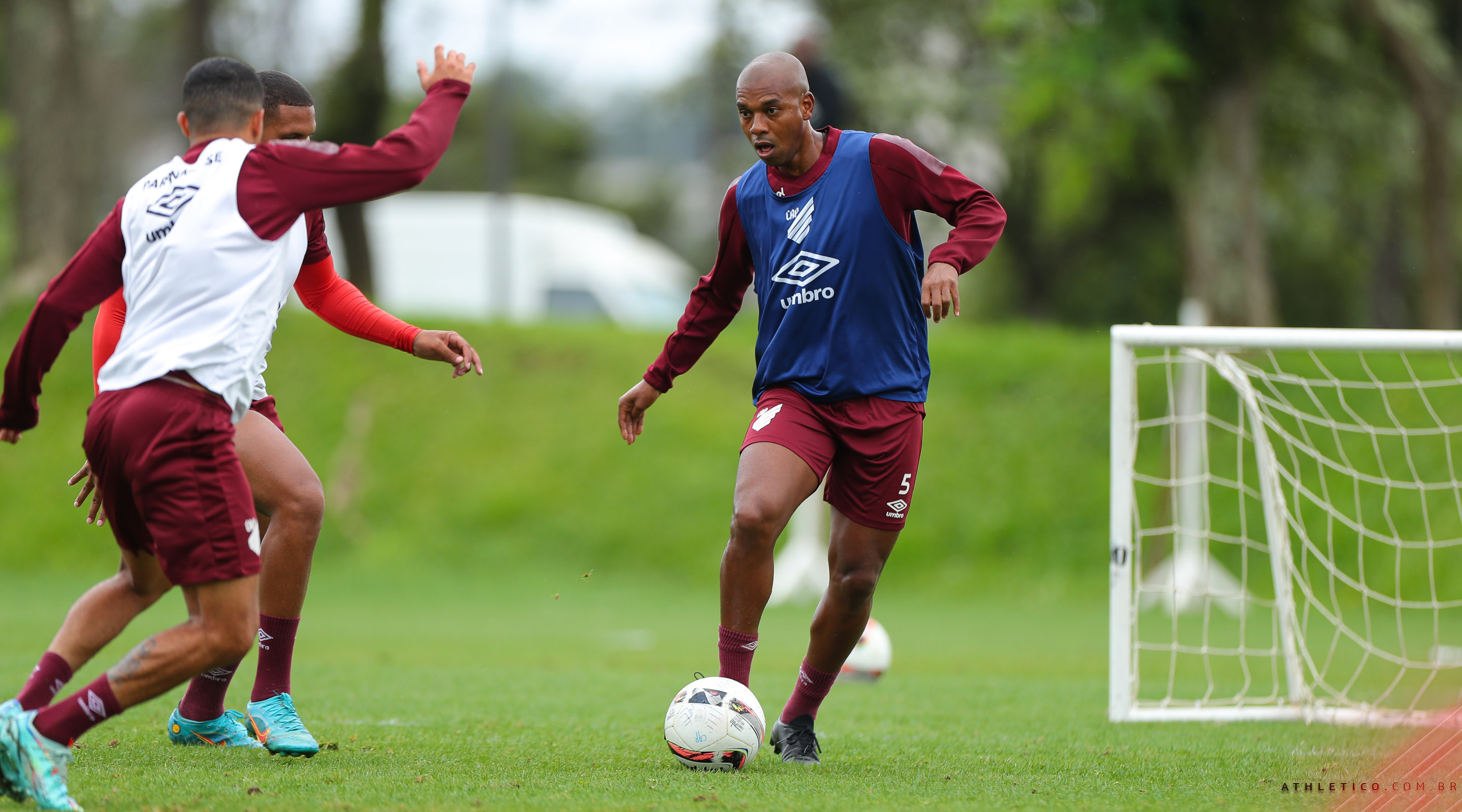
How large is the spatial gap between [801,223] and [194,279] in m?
2.04

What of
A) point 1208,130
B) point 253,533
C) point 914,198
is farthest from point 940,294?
point 1208,130

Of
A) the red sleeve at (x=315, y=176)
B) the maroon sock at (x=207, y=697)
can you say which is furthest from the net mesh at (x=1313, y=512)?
the red sleeve at (x=315, y=176)

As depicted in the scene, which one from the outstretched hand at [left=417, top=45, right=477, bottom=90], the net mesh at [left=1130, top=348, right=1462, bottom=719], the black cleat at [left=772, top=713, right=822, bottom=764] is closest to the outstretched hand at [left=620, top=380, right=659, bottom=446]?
the black cleat at [left=772, top=713, right=822, bottom=764]

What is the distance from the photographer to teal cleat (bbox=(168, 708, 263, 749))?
494 centimetres

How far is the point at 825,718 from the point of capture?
20.1ft

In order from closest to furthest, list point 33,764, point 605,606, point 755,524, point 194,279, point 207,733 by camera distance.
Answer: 1. point 33,764
2. point 194,279
3. point 755,524
4. point 207,733
5. point 605,606

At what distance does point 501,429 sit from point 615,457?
1492mm

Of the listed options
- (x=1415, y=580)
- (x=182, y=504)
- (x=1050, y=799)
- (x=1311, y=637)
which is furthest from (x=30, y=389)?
(x=1415, y=580)

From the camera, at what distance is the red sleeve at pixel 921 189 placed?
4.71 meters

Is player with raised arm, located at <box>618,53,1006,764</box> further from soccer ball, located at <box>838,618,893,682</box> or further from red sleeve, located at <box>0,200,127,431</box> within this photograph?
soccer ball, located at <box>838,618,893,682</box>

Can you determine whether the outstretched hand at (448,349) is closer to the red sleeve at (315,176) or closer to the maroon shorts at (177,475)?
the red sleeve at (315,176)

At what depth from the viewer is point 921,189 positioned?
4719 millimetres

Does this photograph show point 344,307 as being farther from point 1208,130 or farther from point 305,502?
point 1208,130

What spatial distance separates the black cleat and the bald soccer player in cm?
167
